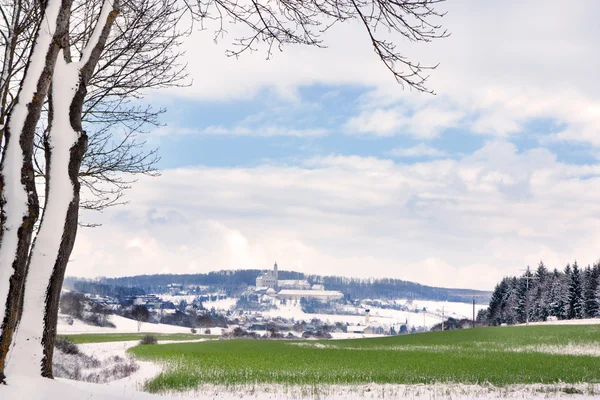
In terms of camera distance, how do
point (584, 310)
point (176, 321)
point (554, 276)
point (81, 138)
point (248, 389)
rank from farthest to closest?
point (176, 321)
point (554, 276)
point (584, 310)
point (248, 389)
point (81, 138)

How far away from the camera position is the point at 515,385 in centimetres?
1580

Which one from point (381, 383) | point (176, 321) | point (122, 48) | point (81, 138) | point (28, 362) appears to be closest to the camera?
point (28, 362)

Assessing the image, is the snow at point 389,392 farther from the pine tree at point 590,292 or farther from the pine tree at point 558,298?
the pine tree at point 558,298

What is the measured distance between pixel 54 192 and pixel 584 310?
79.1 m

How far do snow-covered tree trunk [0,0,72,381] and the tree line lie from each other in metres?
74.5

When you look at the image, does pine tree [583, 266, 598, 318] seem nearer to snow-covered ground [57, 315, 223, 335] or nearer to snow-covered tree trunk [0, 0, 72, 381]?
snow-covered ground [57, 315, 223, 335]

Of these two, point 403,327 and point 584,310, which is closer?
point 584,310

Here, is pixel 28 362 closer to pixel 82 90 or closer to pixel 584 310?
pixel 82 90

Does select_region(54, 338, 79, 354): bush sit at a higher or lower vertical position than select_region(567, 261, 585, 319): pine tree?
lower

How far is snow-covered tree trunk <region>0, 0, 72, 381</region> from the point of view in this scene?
6.48 m

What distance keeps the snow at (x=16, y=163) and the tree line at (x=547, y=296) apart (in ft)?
244

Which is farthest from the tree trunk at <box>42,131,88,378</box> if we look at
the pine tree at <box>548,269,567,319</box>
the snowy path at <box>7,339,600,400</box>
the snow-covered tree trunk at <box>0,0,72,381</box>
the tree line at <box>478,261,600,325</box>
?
the pine tree at <box>548,269,567,319</box>

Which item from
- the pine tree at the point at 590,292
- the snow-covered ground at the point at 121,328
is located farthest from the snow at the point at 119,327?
the pine tree at the point at 590,292

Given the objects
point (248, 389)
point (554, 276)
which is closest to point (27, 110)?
point (248, 389)
